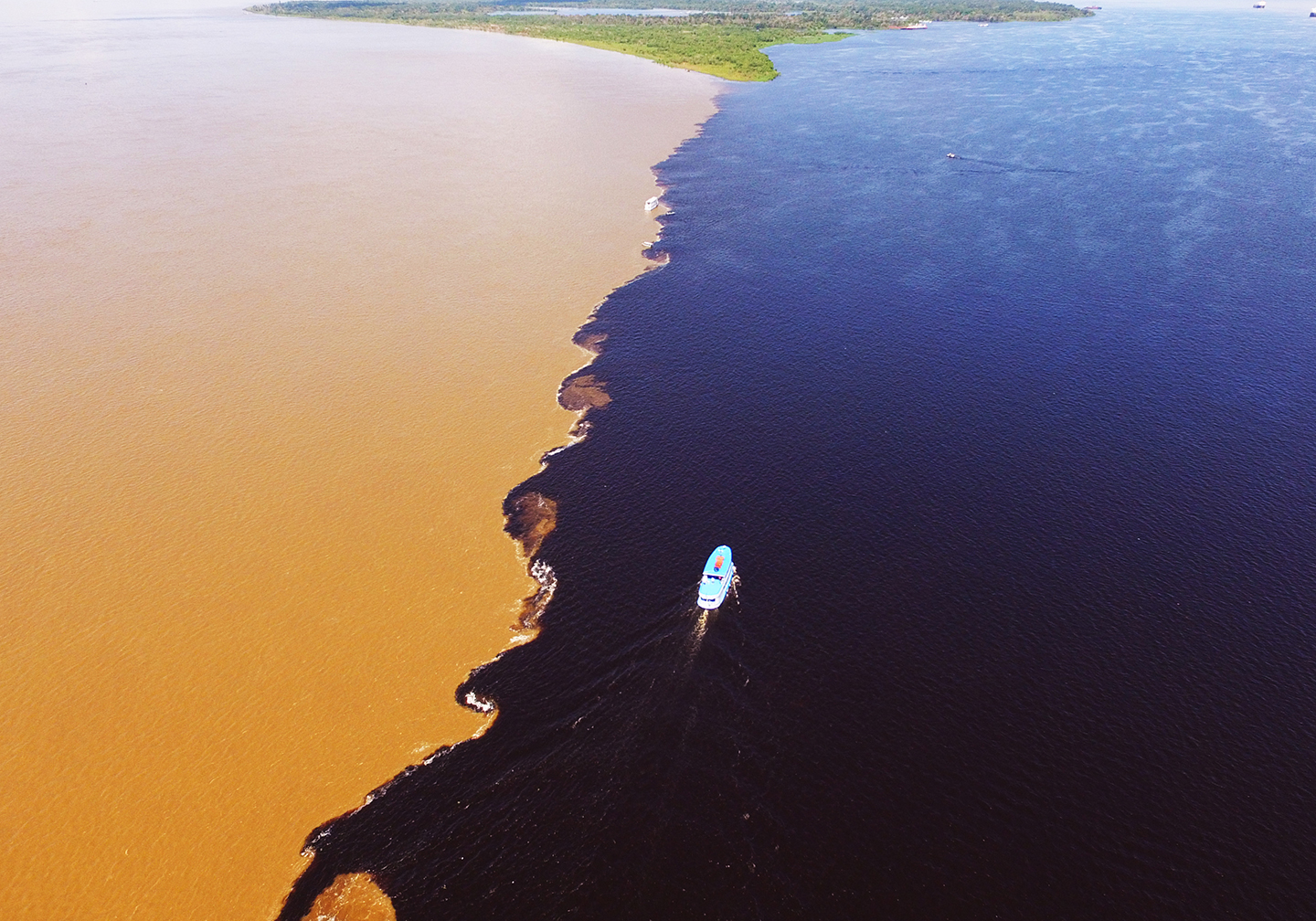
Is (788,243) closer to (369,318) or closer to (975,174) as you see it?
(975,174)

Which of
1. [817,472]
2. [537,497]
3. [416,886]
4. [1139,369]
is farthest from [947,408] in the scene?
[416,886]

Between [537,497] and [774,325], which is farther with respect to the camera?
[774,325]

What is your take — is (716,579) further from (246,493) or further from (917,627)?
(246,493)

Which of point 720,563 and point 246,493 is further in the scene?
point 246,493

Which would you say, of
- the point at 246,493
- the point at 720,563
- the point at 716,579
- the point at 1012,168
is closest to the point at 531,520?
the point at 720,563

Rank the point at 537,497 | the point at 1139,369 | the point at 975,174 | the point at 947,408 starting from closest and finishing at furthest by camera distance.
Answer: the point at 537,497
the point at 947,408
the point at 1139,369
the point at 975,174

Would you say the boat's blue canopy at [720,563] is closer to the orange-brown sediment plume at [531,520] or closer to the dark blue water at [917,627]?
the dark blue water at [917,627]

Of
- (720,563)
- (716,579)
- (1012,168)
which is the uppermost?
(1012,168)

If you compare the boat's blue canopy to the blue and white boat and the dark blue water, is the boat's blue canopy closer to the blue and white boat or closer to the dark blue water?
the blue and white boat
